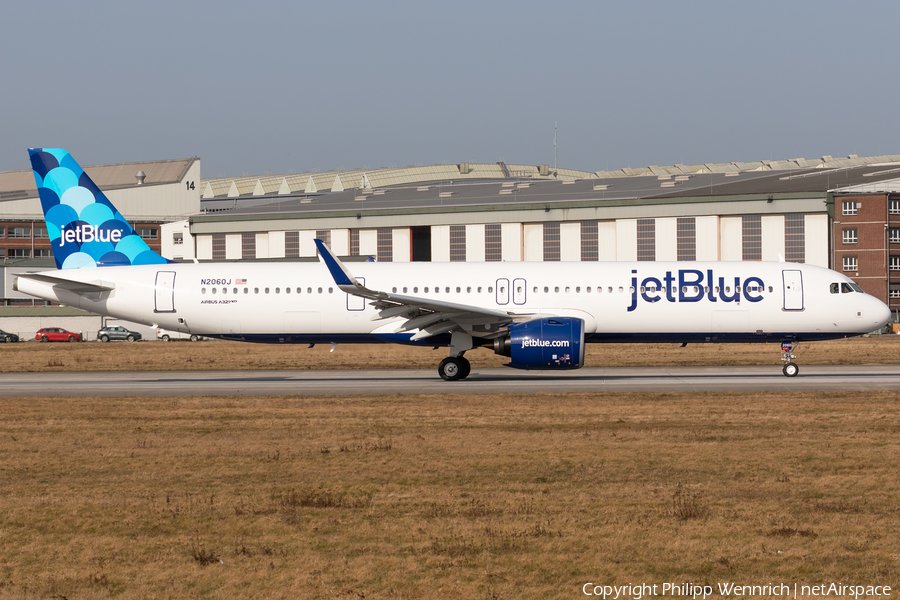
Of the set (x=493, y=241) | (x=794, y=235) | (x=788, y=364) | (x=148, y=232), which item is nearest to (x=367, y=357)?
(x=788, y=364)

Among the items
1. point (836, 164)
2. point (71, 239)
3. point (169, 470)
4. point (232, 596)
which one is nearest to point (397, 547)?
point (232, 596)

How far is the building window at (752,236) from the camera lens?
2682 inches

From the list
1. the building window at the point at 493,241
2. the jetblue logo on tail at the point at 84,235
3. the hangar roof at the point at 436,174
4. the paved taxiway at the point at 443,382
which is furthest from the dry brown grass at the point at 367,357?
the hangar roof at the point at 436,174

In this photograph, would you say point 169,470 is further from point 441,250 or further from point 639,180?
point 639,180

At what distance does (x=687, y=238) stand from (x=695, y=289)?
4093 cm

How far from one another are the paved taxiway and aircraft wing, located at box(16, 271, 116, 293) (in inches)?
130

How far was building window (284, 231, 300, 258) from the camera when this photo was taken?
80062mm

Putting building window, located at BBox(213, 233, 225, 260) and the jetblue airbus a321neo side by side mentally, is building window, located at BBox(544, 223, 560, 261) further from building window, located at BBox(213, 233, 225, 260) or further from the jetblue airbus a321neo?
the jetblue airbus a321neo

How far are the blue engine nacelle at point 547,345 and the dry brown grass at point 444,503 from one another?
7572 mm

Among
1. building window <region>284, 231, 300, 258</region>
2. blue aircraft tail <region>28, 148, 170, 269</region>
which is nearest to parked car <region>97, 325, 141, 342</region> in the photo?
building window <region>284, 231, 300, 258</region>

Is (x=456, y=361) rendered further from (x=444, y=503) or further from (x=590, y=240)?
(x=590, y=240)

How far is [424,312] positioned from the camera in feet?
97.7

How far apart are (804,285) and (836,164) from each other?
10696 centimetres

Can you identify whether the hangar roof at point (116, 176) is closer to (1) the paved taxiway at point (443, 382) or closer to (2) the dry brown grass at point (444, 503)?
(1) the paved taxiway at point (443, 382)
